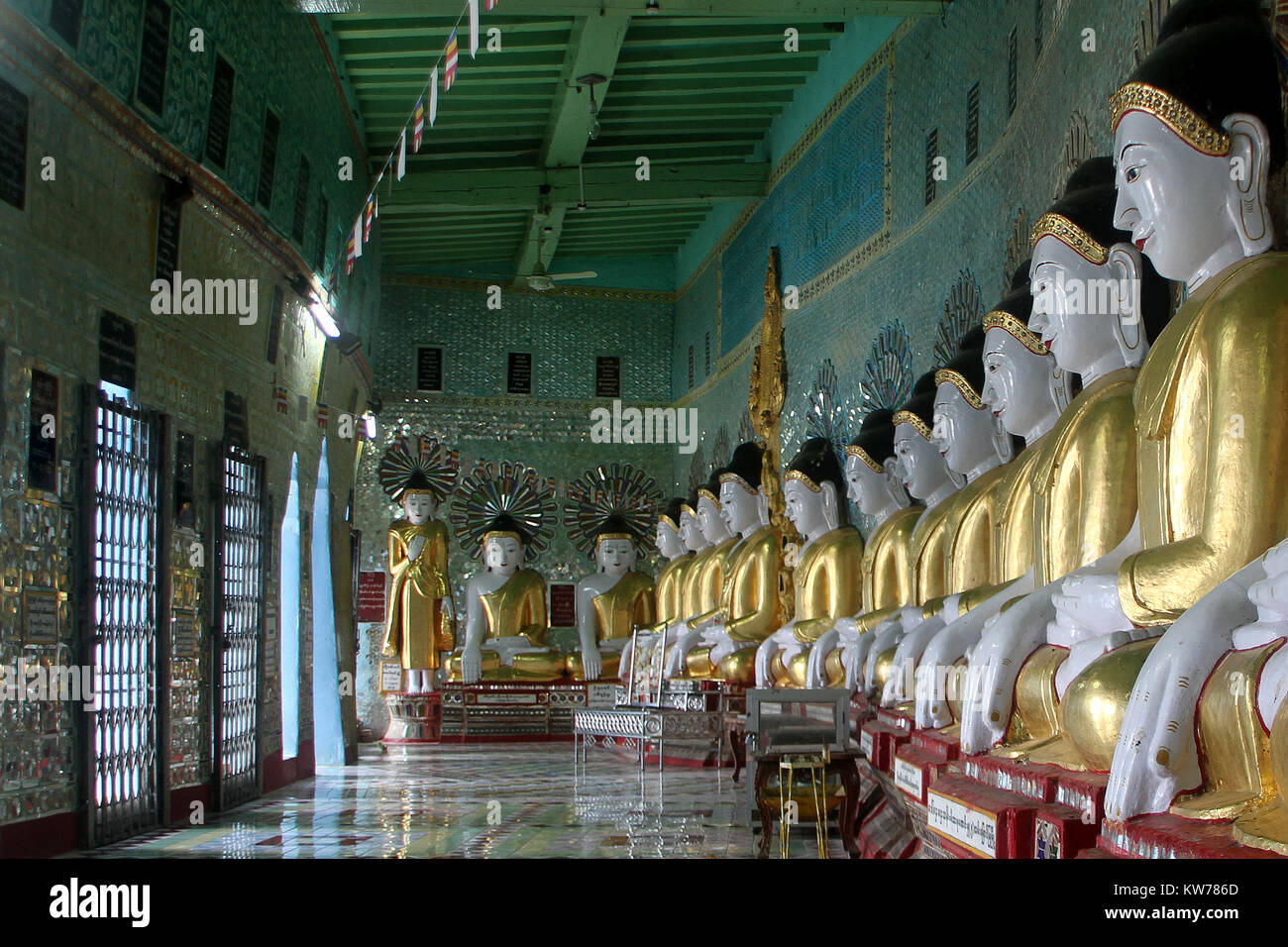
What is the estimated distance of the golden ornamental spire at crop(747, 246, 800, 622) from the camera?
10.5 metres

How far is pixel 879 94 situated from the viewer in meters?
8.54

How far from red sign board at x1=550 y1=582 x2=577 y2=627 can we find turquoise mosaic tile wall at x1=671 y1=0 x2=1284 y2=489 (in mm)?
5454

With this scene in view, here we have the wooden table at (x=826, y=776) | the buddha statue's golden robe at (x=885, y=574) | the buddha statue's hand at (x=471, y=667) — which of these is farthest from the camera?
the buddha statue's hand at (x=471, y=667)

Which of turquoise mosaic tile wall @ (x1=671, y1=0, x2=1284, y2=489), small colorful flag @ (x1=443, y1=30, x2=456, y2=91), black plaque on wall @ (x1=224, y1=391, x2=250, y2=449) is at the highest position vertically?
small colorful flag @ (x1=443, y1=30, x2=456, y2=91)

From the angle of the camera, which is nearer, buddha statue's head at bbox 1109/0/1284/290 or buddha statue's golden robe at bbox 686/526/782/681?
buddha statue's head at bbox 1109/0/1284/290

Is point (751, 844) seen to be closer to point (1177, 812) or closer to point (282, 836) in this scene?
point (282, 836)

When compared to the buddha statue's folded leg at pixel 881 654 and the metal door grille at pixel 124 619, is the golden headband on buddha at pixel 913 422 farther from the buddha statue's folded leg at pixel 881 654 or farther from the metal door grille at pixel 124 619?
the metal door grille at pixel 124 619

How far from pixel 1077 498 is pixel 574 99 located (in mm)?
7066

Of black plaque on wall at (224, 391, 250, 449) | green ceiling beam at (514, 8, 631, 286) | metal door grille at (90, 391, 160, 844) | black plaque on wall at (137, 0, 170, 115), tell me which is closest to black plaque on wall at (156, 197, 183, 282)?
black plaque on wall at (137, 0, 170, 115)

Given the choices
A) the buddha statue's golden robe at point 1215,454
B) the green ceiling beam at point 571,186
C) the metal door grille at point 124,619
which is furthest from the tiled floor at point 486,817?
the green ceiling beam at point 571,186

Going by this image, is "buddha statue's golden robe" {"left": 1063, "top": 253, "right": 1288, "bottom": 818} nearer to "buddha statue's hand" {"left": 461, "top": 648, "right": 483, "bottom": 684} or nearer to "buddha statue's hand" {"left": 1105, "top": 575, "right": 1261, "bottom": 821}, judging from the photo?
"buddha statue's hand" {"left": 1105, "top": 575, "right": 1261, "bottom": 821}

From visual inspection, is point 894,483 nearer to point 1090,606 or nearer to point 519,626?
point 1090,606

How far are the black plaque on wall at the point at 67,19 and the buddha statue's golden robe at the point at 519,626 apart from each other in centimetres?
839

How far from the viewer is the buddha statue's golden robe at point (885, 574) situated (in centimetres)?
652
